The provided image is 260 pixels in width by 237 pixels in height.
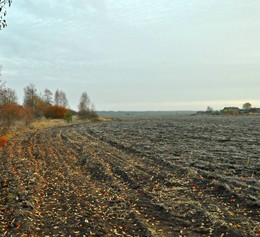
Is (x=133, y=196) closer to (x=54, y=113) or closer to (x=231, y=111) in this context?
(x=54, y=113)

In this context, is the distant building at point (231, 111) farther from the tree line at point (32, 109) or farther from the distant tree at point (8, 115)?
the distant tree at point (8, 115)

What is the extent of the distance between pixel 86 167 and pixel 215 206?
10.0 metres

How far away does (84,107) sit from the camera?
365 ft

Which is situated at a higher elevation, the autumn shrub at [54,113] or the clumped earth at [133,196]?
the autumn shrub at [54,113]

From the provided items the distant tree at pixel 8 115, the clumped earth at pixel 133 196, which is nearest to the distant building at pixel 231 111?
the distant tree at pixel 8 115

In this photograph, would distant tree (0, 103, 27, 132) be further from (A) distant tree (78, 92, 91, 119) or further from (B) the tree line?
(A) distant tree (78, 92, 91, 119)

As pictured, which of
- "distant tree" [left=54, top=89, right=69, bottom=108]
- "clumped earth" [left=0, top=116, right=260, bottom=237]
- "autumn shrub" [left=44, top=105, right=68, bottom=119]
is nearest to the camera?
"clumped earth" [left=0, top=116, right=260, bottom=237]

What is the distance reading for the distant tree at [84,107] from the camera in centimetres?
10391

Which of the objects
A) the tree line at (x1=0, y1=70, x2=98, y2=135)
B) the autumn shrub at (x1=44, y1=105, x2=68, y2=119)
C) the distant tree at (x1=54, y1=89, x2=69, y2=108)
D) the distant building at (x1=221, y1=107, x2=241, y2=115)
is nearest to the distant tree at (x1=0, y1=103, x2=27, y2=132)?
the tree line at (x1=0, y1=70, x2=98, y2=135)

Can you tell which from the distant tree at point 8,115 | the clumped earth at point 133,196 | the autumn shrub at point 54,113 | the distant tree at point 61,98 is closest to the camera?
the clumped earth at point 133,196

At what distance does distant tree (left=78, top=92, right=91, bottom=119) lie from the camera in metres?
104

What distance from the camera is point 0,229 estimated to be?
9398 millimetres

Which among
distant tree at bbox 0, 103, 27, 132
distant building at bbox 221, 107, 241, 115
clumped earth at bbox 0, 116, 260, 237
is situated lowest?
clumped earth at bbox 0, 116, 260, 237

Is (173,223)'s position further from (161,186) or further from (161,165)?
(161,165)
